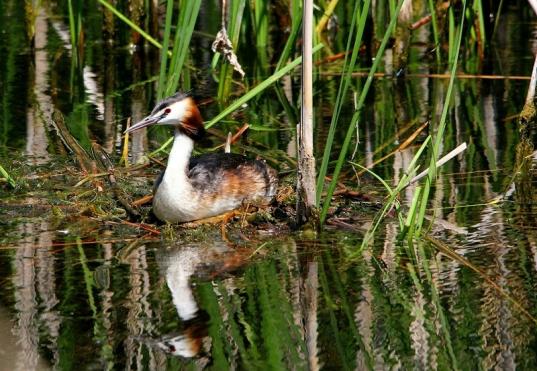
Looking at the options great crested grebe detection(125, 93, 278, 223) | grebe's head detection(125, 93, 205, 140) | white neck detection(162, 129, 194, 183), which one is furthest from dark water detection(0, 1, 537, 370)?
grebe's head detection(125, 93, 205, 140)

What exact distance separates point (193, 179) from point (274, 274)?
4.15 feet

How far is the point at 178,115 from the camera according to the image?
6676mm

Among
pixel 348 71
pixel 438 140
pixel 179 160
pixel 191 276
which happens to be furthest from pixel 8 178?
pixel 438 140

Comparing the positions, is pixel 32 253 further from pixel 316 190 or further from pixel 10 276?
pixel 316 190

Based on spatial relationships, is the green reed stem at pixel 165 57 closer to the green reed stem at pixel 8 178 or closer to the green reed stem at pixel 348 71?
the green reed stem at pixel 8 178

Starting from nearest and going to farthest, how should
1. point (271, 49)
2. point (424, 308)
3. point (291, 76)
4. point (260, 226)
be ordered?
point (424, 308), point (260, 226), point (291, 76), point (271, 49)

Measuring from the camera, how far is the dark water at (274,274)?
4777mm

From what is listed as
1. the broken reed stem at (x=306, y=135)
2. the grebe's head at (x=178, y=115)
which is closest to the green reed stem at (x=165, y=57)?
the grebe's head at (x=178, y=115)

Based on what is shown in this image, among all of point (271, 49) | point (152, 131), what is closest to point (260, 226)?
point (152, 131)

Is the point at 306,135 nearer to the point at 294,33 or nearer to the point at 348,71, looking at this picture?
the point at 348,71

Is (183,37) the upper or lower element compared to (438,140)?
upper

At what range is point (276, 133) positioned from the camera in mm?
8734

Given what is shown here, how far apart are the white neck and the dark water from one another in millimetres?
288

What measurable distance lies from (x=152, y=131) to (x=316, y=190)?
2.85 meters
